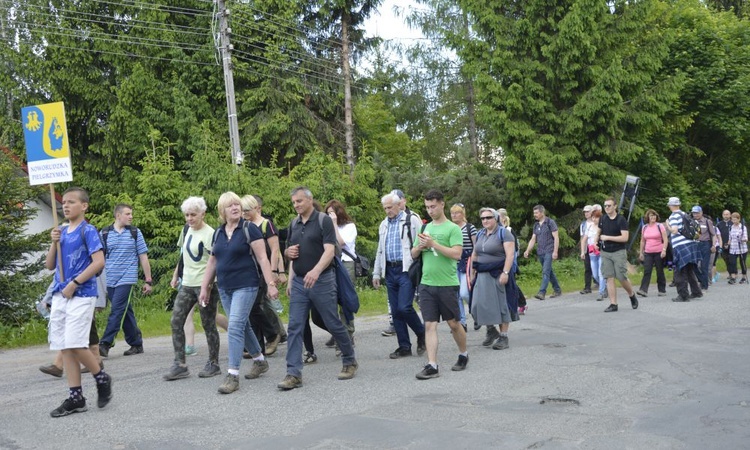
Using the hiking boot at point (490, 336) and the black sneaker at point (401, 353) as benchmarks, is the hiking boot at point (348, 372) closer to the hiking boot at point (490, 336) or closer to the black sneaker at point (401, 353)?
the black sneaker at point (401, 353)

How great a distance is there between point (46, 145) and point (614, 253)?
341 inches

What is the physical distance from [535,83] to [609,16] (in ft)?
10.5

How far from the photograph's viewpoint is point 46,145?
339 inches

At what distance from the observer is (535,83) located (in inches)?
957

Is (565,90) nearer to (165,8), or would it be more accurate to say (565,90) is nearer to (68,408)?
(165,8)

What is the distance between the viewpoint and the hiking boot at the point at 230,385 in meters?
7.25

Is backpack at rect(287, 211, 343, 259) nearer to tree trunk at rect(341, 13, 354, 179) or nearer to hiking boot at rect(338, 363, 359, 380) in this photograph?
hiking boot at rect(338, 363, 359, 380)

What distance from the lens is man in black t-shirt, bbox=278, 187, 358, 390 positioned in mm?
7527

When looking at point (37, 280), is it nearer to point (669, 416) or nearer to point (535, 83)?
point (669, 416)

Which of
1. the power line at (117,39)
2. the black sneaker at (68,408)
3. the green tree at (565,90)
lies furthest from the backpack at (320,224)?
the power line at (117,39)

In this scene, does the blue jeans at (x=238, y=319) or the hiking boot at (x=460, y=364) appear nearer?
the blue jeans at (x=238, y=319)

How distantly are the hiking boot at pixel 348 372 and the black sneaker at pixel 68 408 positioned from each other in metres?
2.45

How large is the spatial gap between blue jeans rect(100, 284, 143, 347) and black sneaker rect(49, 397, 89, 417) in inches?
118

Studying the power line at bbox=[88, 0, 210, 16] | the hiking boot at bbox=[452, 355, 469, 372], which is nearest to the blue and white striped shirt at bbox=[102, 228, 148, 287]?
the hiking boot at bbox=[452, 355, 469, 372]
